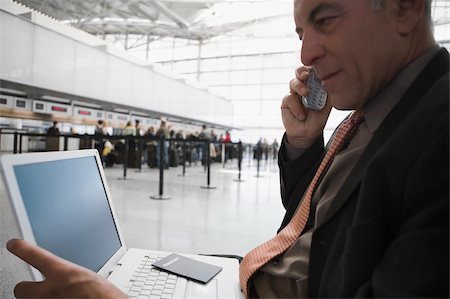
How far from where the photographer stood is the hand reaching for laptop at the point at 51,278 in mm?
529

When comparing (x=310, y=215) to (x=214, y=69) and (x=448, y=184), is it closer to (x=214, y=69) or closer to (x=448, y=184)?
(x=448, y=184)

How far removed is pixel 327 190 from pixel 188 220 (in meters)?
2.74

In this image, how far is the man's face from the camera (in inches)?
25.7

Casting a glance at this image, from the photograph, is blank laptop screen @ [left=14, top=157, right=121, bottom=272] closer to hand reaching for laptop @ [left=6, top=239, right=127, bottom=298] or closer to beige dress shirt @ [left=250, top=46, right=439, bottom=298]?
hand reaching for laptop @ [left=6, top=239, right=127, bottom=298]

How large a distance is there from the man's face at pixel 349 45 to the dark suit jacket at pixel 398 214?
0.35 feet

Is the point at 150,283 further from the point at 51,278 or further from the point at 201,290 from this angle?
the point at 51,278

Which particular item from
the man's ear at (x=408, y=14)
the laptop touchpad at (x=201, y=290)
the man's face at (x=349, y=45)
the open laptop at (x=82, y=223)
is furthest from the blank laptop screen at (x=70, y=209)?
the man's ear at (x=408, y=14)

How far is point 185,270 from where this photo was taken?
95 cm

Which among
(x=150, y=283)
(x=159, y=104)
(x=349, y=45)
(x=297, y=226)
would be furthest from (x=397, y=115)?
(x=159, y=104)

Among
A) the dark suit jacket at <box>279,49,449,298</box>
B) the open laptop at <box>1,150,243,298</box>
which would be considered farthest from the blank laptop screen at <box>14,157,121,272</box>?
the dark suit jacket at <box>279,49,449,298</box>

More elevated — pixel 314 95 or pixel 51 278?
pixel 314 95

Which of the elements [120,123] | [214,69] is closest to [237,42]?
[214,69]

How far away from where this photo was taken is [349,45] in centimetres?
67

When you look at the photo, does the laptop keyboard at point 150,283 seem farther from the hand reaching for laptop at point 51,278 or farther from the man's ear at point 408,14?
the man's ear at point 408,14
